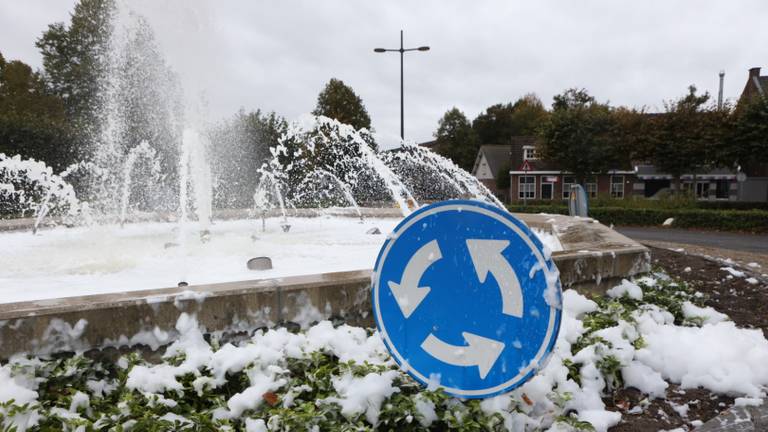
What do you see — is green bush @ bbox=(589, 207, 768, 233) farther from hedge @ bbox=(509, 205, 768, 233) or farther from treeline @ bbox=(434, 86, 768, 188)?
treeline @ bbox=(434, 86, 768, 188)

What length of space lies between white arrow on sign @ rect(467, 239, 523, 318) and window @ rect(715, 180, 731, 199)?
51.9m

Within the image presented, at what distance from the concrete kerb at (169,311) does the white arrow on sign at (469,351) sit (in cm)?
110

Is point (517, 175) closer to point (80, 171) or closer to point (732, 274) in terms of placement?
point (80, 171)

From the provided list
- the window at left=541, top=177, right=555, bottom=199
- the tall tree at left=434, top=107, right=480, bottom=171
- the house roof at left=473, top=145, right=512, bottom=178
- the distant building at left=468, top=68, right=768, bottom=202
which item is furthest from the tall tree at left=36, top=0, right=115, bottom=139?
the tall tree at left=434, top=107, right=480, bottom=171

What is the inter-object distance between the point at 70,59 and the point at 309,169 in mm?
17605

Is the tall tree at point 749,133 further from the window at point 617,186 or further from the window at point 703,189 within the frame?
the window at point 703,189

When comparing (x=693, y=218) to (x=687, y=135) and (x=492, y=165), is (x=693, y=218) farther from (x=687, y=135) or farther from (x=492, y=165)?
(x=492, y=165)

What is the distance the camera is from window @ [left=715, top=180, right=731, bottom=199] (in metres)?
44.5

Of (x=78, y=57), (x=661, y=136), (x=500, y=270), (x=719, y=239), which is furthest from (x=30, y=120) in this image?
(x=661, y=136)

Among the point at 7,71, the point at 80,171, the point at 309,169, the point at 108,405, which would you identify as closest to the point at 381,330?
the point at 108,405

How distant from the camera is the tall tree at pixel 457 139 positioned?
6694 centimetres

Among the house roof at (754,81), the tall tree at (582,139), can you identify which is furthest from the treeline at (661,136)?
the house roof at (754,81)

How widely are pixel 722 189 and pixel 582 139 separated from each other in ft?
68.4

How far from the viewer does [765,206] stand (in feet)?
83.0
